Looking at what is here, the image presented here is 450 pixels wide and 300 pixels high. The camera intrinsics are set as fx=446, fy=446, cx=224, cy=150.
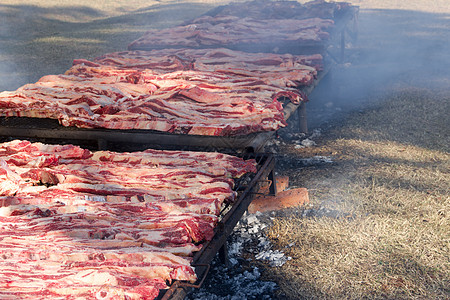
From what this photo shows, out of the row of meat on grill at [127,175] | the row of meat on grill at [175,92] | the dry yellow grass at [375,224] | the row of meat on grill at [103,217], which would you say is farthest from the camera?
the row of meat on grill at [175,92]

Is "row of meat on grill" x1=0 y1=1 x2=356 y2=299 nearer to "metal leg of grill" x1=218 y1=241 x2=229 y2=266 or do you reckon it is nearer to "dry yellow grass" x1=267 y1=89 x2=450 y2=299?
"metal leg of grill" x1=218 y1=241 x2=229 y2=266

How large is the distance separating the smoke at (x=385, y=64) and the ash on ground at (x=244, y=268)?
12.9 ft

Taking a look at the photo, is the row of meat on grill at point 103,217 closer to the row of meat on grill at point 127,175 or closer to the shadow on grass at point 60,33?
the row of meat on grill at point 127,175

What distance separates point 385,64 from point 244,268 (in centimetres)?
1011

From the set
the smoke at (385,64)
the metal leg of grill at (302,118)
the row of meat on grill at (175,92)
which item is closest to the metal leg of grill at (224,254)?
the row of meat on grill at (175,92)

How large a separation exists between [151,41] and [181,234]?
8.32 metres

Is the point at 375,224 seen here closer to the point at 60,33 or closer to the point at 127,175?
the point at 127,175

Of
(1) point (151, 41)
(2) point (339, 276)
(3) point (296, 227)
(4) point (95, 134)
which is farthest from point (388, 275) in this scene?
(1) point (151, 41)

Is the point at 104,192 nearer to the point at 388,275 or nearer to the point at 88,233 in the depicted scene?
the point at 88,233

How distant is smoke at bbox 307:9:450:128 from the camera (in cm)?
972

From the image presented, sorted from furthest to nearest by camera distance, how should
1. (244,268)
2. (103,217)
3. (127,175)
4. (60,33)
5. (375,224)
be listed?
1. (60,33)
2. (375,224)
3. (244,268)
4. (127,175)
5. (103,217)

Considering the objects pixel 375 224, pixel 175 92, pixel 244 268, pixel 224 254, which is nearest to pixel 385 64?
pixel 175 92

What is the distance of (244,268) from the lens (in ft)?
13.9

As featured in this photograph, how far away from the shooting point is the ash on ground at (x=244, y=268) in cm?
387
